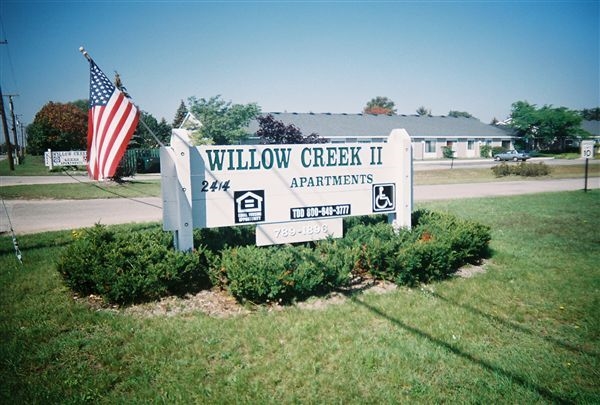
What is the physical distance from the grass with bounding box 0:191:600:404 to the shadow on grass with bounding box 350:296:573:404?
2 centimetres

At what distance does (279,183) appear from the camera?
6.39 m

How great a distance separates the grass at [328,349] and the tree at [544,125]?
5722 centimetres

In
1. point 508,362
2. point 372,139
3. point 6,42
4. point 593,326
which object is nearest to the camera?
point 508,362

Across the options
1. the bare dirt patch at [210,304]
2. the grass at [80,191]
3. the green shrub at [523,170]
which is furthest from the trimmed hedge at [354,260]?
the green shrub at [523,170]

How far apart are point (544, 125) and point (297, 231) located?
196ft

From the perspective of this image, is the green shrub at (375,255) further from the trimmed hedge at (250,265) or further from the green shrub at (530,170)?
the green shrub at (530,170)

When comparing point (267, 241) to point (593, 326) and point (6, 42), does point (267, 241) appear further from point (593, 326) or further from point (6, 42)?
point (6, 42)

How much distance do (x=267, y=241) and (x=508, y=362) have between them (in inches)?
149

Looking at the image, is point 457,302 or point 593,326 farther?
point 457,302

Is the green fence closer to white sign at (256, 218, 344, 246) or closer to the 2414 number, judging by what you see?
the 2414 number

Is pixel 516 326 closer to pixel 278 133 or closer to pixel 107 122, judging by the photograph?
pixel 107 122

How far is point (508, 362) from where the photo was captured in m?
3.92

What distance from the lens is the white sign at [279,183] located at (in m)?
5.73

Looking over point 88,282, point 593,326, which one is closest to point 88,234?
point 88,282
